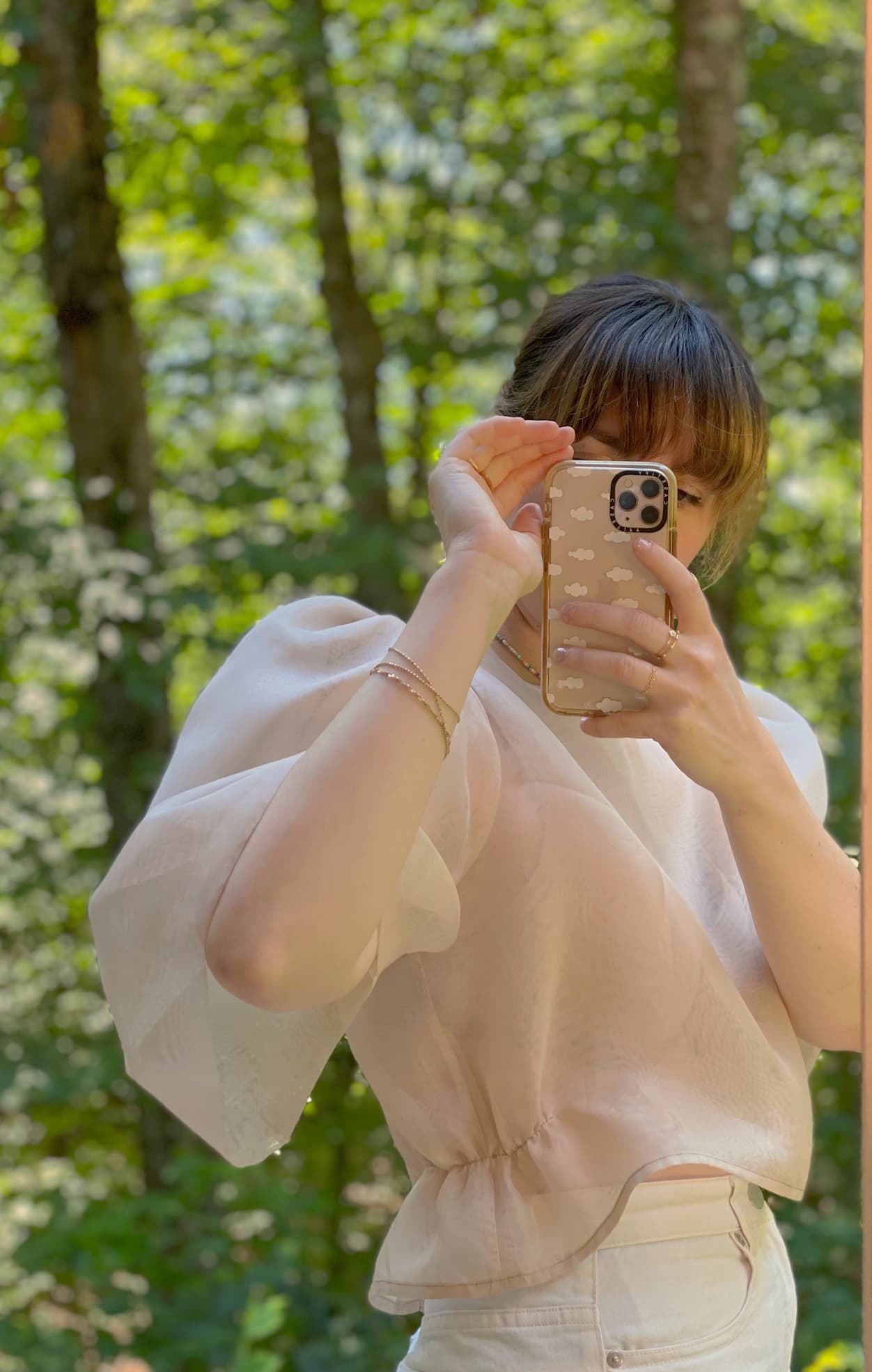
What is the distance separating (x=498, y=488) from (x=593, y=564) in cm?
7

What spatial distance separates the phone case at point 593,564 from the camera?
2.39 feet

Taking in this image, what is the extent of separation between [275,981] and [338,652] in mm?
208

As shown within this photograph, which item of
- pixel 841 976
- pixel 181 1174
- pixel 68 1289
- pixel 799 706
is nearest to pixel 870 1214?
pixel 841 976

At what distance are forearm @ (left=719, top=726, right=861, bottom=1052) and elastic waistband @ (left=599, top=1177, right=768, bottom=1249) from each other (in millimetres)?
109

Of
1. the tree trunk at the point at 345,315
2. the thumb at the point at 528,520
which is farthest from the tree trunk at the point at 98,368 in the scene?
the thumb at the point at 528,520

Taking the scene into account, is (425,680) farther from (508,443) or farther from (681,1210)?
(681,1210)

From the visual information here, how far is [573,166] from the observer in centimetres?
246

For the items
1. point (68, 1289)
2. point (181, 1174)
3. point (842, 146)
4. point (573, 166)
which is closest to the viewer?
point (181, 1174)

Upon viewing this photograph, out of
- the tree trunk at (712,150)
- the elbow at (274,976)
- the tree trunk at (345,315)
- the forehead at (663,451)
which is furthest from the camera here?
the tree trunk at (345,315)

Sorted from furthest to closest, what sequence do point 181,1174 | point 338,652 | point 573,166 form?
point 573,166 → point 181,1174 → point 338,652

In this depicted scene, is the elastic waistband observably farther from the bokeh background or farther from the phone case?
the bokeh background

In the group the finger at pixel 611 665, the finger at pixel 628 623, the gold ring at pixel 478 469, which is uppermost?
the gold ring at pixel 478 469

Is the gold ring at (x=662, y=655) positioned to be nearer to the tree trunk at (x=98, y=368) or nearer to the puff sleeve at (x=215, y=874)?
the puff sleeve at (x=215, y=874)

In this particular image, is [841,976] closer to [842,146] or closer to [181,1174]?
[181,1174]
